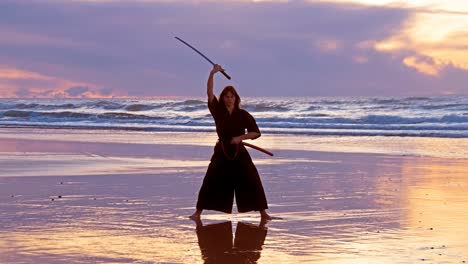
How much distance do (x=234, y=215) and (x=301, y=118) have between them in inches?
1168

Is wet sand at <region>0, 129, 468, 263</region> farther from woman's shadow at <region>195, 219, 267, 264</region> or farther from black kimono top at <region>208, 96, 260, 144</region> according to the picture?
black kimono top at <region>208, 96, 260, 144</region>

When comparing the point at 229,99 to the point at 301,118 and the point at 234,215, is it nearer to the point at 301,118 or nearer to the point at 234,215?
the point at 234,215

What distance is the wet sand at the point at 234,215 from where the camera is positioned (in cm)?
644

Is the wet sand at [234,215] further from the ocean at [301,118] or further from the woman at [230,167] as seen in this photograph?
the ocean at [301,118]

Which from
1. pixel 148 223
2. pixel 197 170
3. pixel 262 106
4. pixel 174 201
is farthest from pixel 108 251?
pixel 262 106

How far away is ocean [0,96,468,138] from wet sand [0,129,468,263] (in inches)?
498

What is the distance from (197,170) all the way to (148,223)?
5.38 metres

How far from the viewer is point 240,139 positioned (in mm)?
8188

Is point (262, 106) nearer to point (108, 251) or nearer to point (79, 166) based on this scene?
point (79, 166)

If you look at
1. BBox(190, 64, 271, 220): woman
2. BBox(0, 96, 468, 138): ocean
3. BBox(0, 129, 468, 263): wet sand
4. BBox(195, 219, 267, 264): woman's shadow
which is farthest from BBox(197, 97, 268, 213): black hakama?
BBox(0, 96, 468, 138): ocean

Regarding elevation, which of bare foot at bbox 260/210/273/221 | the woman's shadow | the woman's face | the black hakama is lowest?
the woman's shadow

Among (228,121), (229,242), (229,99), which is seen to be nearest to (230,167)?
(228,121)

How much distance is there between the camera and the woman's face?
8180 millimetres

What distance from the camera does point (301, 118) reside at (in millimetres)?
38062
